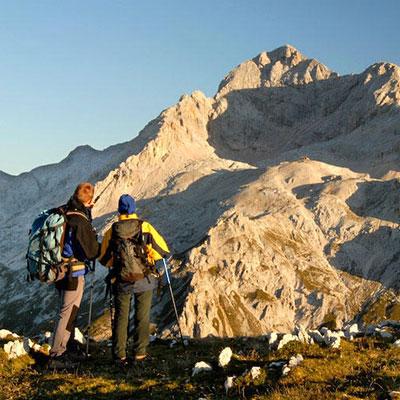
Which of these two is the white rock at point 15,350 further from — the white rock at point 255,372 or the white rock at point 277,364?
the white rock at point 277,364

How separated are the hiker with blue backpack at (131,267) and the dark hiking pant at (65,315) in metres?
1.03

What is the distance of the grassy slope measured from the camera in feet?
40.9

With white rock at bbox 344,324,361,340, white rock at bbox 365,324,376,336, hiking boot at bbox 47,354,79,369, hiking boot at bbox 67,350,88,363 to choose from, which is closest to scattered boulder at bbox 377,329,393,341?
white rock at bbox 365,324,376,336

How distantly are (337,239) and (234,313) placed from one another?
34.9 meters

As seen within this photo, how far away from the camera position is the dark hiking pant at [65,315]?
1616 cm

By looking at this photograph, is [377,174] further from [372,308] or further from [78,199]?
[78,199]

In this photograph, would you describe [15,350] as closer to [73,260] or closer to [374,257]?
[73,260]

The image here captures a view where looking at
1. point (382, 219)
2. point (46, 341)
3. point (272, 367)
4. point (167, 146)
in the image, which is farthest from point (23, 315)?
point (272, 367)

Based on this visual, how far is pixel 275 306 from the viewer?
399 ft

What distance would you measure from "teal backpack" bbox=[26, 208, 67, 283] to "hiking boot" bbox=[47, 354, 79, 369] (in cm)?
229

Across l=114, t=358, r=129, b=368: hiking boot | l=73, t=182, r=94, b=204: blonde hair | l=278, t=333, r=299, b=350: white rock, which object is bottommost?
l=114, t=358, r=129, b=368: hiking boot

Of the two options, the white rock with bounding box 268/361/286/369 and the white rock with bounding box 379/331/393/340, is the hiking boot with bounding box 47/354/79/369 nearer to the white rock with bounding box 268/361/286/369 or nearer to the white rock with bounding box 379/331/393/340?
the white rock with bounding box 268/361/286/369

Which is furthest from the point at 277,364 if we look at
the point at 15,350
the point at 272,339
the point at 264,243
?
the point at 264,243

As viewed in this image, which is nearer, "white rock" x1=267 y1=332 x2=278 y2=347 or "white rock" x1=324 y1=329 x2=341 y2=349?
"white rock" x1=324 y1=329 x2=341 y2=349
